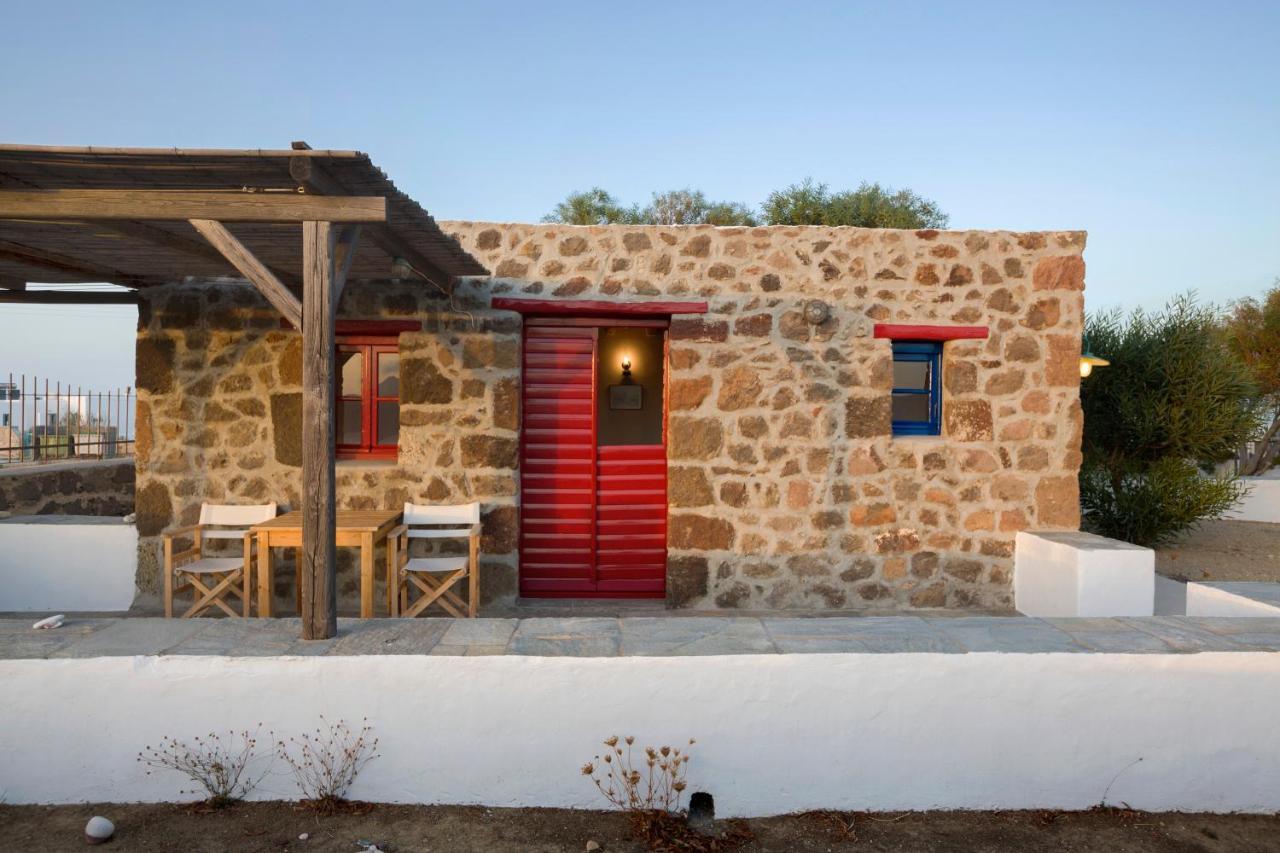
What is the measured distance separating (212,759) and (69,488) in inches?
235

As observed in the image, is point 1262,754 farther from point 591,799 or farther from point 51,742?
point 51,742

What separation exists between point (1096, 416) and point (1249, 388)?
5.26 feet

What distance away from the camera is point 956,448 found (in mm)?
6047

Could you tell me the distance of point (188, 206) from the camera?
11.0ft

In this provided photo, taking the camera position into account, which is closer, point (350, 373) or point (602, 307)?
point (602, 307)

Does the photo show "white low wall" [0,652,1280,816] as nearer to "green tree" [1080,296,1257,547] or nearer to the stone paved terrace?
the stone paved terrace

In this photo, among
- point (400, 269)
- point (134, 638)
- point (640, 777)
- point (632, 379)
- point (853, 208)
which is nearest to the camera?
point (640, 777)

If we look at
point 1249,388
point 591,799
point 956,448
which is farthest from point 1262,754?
point 1249,388

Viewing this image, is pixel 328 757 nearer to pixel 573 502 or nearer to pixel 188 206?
pixel 188 206


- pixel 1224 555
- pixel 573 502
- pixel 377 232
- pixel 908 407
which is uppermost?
pixel 377 232

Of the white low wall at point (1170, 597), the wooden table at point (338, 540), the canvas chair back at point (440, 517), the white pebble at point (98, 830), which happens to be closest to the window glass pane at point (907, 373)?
the white low wall at point (1170, 597)

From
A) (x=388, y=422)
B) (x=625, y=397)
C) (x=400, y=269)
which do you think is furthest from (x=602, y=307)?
(x=625, y=397)

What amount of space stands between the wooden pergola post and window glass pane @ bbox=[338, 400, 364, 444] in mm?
2938

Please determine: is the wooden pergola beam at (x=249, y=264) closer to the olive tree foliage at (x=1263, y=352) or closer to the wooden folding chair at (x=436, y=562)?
the wooden folding chair at (x=436, y=562)
